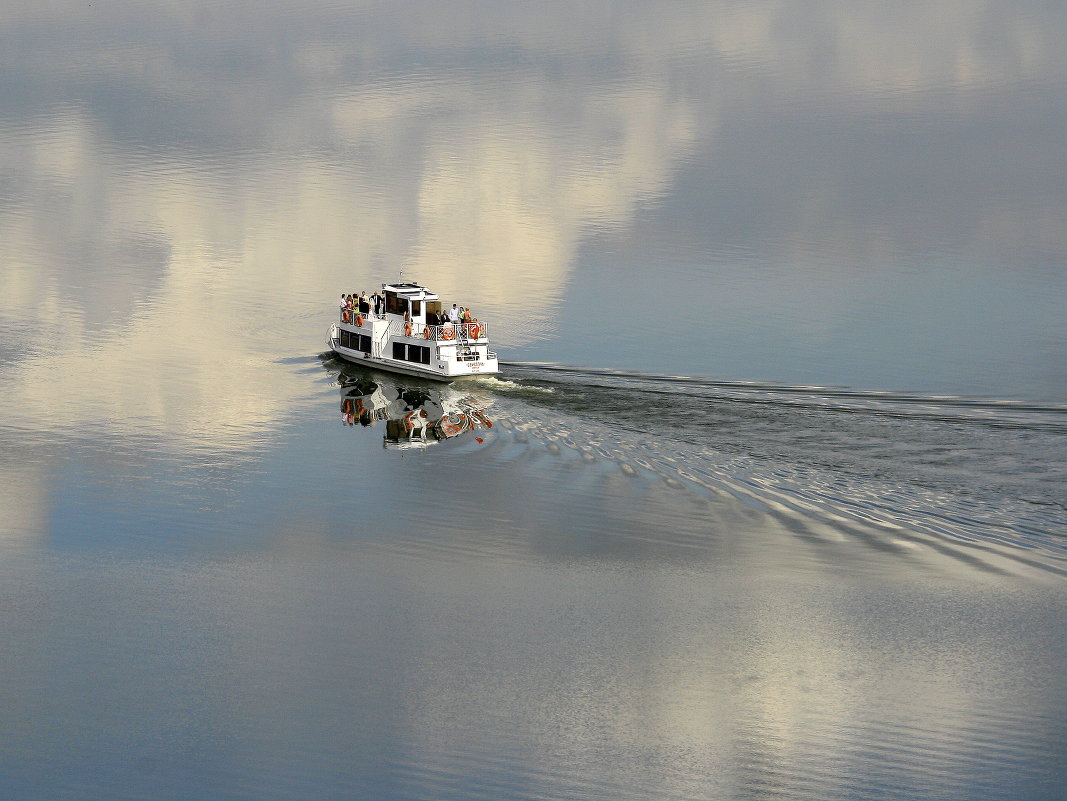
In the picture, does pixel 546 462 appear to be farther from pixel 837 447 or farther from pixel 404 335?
pixel 404 335

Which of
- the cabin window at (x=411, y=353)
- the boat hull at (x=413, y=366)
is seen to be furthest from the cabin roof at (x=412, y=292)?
the boat hull at (x=413, y=366)

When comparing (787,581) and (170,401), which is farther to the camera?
(170,401)

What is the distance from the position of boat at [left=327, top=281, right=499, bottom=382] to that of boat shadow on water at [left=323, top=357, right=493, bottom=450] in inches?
25.9

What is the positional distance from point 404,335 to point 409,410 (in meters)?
7.73

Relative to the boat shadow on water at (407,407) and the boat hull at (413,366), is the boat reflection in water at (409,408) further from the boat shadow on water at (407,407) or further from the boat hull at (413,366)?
the boat hull at (413,366)

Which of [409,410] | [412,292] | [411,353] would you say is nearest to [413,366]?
[411,353]

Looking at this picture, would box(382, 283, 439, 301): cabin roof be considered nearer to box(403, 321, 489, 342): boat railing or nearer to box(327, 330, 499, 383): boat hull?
box(403, 321, 489, 342): boat railing

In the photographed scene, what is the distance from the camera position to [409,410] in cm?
7150

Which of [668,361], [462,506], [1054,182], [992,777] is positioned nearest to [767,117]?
[1054,182]

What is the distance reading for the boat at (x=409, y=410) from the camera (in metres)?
66.1

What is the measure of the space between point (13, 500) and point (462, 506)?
16919mm

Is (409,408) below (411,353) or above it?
below

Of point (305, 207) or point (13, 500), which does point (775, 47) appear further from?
point (13, 500)

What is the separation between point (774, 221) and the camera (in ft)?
331
